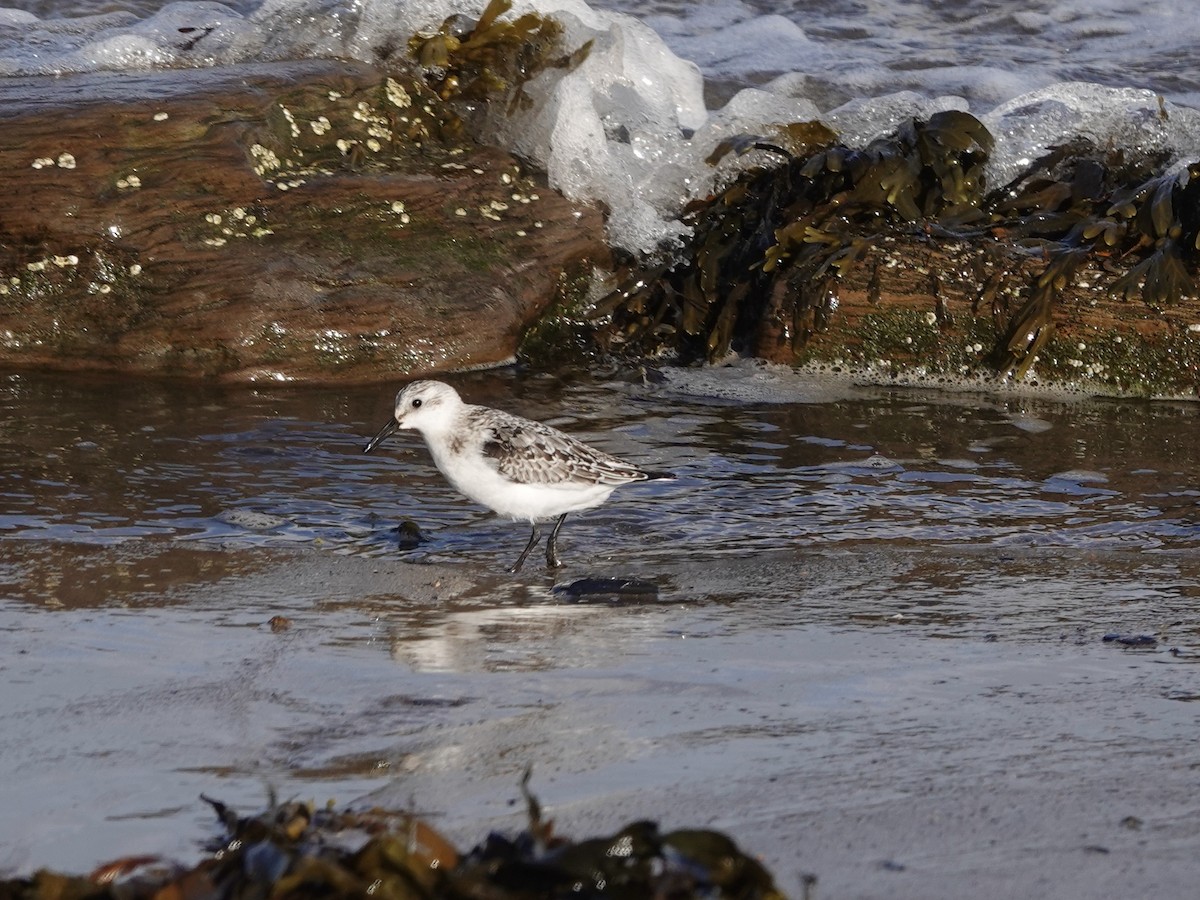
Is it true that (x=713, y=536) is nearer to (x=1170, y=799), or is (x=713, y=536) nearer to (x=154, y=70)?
(x=1170, y=799)

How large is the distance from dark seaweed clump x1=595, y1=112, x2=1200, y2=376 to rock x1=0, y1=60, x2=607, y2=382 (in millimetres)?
760

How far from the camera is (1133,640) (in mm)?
4023

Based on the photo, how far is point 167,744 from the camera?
10.3 ft

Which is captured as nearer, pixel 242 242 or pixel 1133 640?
pixel 1133 640

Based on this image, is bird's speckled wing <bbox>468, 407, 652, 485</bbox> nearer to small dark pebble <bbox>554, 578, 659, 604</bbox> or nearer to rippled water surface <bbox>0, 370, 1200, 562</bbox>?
rippled water surface <bbox>0, 370, 1200, 562</bbox>

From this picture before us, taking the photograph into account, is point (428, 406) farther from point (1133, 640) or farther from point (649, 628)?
point (1133, 640)

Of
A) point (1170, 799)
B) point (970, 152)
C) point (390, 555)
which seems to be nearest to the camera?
point (1170, 799)

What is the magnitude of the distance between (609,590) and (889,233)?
A: 388 cm

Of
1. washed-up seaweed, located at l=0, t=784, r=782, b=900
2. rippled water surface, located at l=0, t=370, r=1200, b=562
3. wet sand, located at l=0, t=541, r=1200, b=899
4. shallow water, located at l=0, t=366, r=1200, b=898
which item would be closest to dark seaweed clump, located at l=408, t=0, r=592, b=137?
rippled water surface, located at l=0, t=370, r=1200, b=562

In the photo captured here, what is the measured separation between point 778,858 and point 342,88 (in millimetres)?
6720

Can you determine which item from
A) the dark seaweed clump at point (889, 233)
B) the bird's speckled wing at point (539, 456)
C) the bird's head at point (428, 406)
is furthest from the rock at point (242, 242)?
the bird's speckled wing at point (539, 456)

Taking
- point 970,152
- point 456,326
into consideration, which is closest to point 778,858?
point 456,326

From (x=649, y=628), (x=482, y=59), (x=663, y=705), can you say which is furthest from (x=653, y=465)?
(x=482, y=59)

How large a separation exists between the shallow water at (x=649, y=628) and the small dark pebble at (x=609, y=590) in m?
0.05
